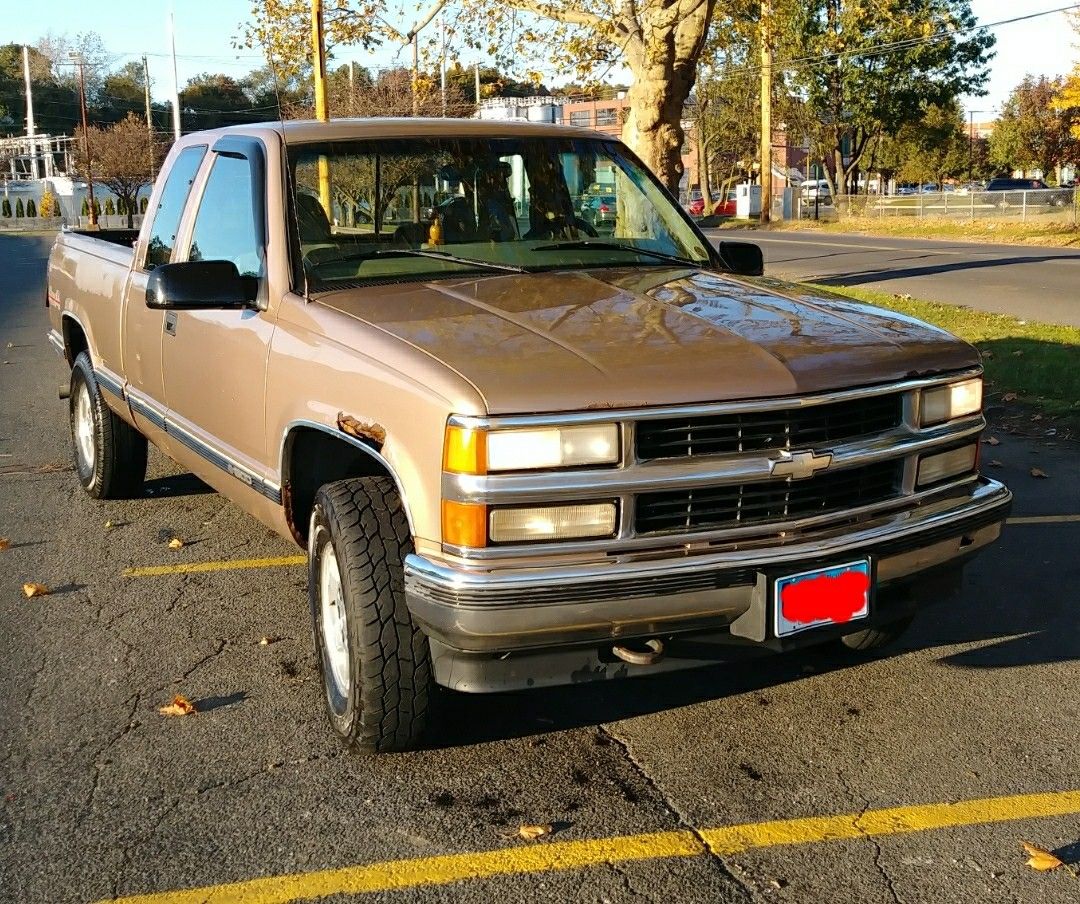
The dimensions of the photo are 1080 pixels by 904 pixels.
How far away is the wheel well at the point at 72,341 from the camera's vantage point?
7246mm

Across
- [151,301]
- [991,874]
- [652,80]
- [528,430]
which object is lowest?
[991,874]

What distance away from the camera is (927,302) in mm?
15859

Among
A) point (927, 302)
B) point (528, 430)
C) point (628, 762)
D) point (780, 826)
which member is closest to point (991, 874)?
point (780, 826)

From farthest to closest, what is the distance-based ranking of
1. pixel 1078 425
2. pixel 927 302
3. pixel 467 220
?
pixel 927 302 < pixel 1078 425 < pixel 467 220

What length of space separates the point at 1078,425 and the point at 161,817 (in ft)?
22.2

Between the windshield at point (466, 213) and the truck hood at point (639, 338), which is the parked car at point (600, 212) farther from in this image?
the truck hood at point (639, 338)

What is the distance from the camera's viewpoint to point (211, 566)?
19.0 feet

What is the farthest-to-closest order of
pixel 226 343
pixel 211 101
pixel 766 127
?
1. pixel 211 101
2. pixel 766 127
3. pixel 226 343

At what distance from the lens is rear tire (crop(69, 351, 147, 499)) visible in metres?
6.54

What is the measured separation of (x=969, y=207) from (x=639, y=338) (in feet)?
143

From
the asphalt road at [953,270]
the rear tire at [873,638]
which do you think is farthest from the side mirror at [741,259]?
the asphalt road at [953,270]

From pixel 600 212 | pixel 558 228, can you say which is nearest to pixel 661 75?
pixel 600 212

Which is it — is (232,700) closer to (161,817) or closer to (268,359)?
(161,817)

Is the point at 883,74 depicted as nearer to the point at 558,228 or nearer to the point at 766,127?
the point at 766,127
